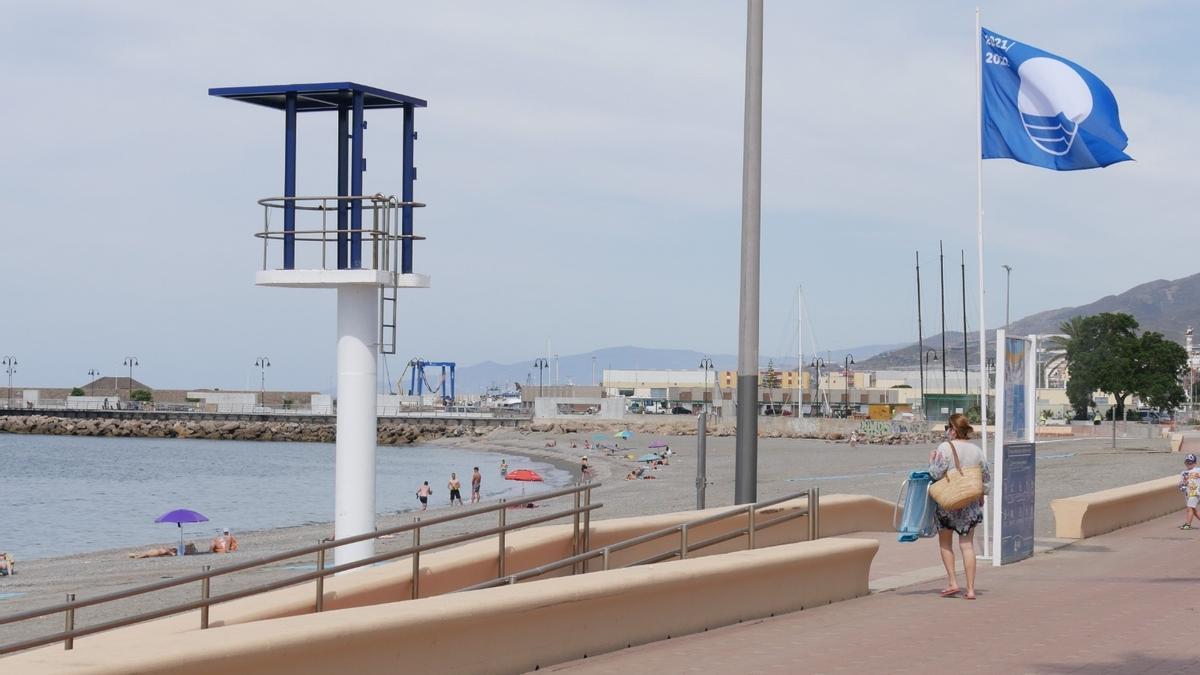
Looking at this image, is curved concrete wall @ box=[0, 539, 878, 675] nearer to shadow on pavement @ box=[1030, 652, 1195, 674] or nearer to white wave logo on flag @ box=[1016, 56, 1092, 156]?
shadow on pavement @ box=[1030, 652, 1195, 674]

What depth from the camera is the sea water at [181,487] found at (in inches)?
1812

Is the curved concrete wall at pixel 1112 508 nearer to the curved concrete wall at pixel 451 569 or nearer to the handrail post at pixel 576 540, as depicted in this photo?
the curved concrete wall at pixel 451 569

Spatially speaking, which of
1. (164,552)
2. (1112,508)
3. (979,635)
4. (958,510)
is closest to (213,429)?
(164,552)

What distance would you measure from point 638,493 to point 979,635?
36780 mm

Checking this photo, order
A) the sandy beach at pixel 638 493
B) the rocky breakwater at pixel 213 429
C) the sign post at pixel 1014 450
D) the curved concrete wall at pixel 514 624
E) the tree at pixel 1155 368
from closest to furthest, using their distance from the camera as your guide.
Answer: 1. the curved concrete wall at pixel 514 624
2. the sign post at pixel 1014 450
3. the sandy beach at pixel 638 493
4. the tree at pixel 1155 368
5. the rocky breakwater at pixel 213 429

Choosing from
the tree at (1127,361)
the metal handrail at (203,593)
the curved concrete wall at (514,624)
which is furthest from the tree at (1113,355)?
the metal handrail at (203,593)

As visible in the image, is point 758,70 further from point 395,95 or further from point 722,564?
point 722,564

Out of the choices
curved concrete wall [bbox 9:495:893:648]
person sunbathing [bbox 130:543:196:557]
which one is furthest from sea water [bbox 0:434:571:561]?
curved concrete wall [bbox 9:495:893:648]

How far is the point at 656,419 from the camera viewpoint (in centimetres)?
12988

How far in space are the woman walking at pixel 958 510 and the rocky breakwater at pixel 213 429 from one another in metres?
118

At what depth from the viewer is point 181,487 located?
6881 centimetres

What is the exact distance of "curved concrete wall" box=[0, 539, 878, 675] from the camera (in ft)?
21.3

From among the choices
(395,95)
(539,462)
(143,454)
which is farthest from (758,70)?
(143,454)

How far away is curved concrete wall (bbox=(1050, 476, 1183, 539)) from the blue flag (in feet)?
16.1
